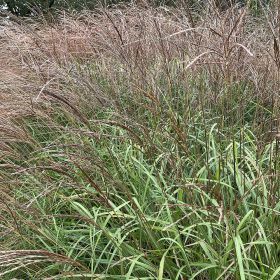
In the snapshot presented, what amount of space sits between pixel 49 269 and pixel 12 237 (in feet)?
0.89

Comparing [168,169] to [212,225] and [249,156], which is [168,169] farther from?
[212,225]

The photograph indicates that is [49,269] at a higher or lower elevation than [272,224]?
lower

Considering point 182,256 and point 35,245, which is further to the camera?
point 35,245

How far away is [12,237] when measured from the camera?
200cm

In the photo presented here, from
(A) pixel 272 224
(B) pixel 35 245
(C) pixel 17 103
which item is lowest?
(B) pixel 35 245

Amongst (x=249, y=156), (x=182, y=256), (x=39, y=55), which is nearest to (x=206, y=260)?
(x=182, y=256)

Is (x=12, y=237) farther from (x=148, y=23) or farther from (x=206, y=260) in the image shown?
(x=148, y=23)

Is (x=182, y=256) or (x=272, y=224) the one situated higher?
(x=272, y=224)

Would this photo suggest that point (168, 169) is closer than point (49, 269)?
No

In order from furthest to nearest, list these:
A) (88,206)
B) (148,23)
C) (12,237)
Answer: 1. (148,23)
2. (88,206)
3. (12,237)

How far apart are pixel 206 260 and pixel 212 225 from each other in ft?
0.53

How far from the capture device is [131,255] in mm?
1839

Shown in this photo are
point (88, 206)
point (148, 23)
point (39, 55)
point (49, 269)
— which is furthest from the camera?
point (39, 55)

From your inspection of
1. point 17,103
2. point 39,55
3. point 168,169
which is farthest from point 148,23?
point 168,169
